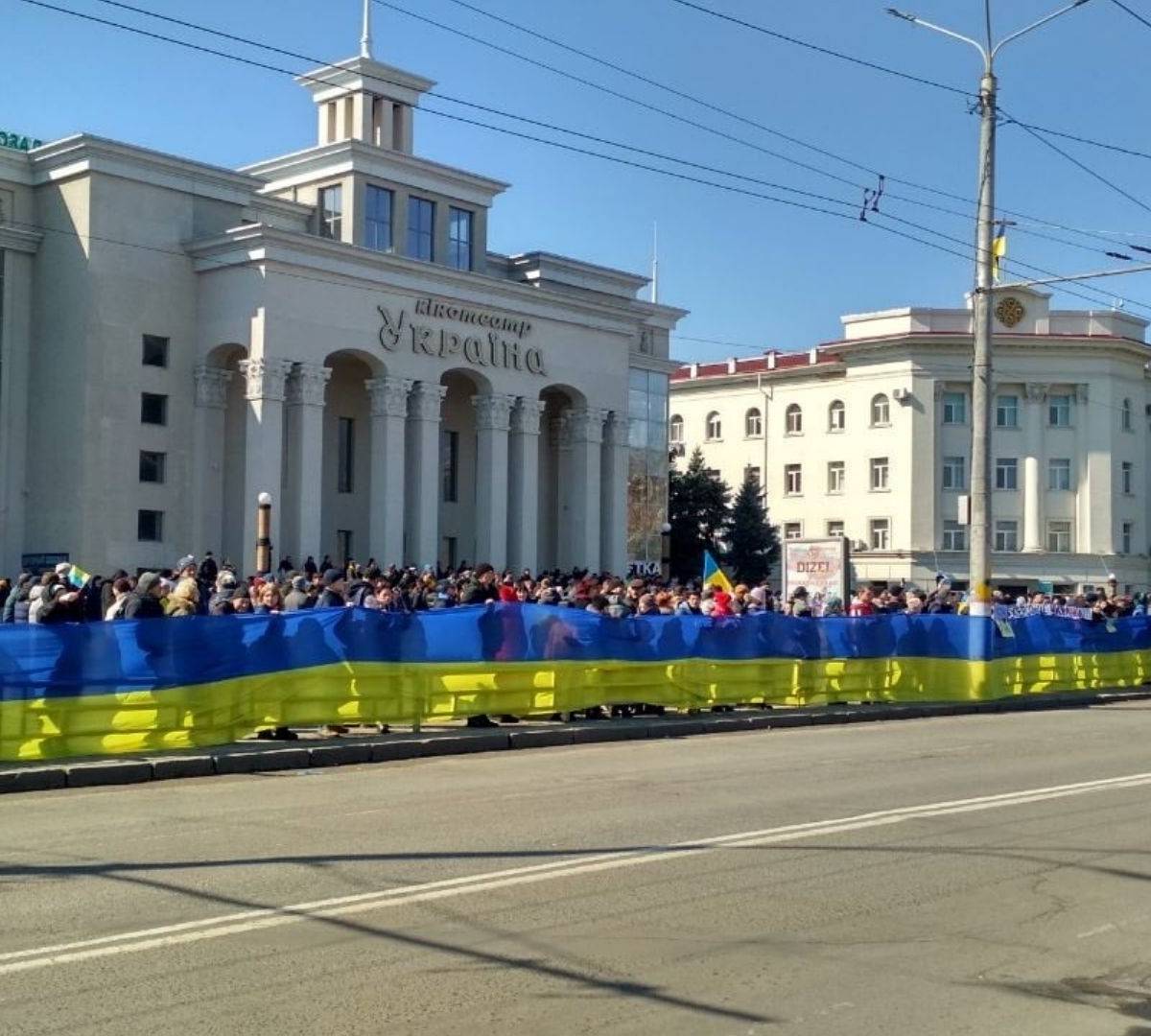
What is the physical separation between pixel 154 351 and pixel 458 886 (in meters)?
38.1

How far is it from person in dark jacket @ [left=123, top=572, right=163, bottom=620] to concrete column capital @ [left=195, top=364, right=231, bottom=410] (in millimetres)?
28195

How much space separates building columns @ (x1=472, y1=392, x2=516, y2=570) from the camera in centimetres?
4984

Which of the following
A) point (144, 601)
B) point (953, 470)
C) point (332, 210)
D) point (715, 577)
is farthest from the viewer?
point (953, 470)

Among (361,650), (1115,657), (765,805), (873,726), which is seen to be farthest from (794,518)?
(765,805)

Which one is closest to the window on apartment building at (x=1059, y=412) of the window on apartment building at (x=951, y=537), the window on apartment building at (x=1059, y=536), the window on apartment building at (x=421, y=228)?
the window on apartment building at (x=1059, y=536)

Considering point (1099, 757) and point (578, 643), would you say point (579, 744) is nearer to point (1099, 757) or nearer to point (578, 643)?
point (578, 643)

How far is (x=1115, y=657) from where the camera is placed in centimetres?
3002

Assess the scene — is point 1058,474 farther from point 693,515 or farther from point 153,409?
point 153,409

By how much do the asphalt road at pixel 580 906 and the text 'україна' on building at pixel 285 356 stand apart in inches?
1216

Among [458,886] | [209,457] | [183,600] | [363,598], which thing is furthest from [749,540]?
[458,886]

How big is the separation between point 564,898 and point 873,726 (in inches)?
556

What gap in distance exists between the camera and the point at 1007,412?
71500mm

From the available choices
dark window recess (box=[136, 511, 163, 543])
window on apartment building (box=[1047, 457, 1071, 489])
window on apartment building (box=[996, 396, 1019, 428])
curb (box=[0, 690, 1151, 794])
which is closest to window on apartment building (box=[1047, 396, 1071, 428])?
window on apartment building (box=[996, 396, 1019, 428])

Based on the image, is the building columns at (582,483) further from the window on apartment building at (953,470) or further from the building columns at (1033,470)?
the building columns at (1033,470)
